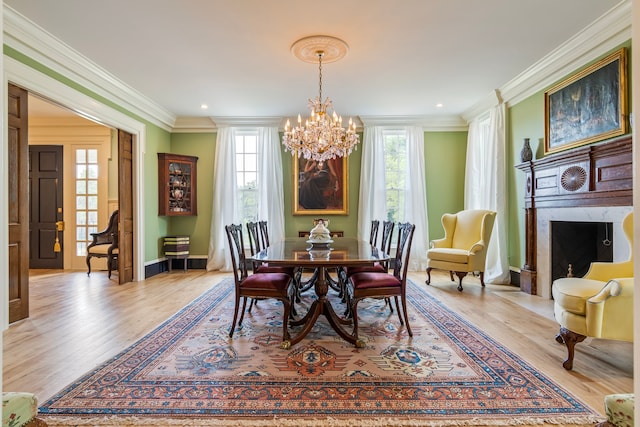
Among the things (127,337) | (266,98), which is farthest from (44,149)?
(127,337)

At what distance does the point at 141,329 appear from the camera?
10.7 feet

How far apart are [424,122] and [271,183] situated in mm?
2957

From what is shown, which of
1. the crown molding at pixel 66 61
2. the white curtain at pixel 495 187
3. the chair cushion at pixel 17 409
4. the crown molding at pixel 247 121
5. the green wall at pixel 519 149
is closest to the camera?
the chair cushion at pixel 17 409

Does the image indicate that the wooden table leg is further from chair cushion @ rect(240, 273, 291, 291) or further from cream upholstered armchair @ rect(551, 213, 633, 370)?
cream upholstered armchair @ rect(551, 213, 633, 370)

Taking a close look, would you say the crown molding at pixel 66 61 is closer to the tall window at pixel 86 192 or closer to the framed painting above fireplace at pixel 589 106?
the tall window at pixel 86 192

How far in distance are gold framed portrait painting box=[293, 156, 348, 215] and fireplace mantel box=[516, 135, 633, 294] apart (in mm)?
2860

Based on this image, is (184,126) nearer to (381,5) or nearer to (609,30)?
(381,5)

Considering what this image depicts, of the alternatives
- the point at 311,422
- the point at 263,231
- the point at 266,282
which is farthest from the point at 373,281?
the point at 263,231

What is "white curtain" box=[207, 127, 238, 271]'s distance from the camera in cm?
644

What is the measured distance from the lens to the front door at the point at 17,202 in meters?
3.41

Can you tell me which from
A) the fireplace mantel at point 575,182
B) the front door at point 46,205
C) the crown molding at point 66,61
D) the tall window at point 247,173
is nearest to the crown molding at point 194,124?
the tall window at point 247,173

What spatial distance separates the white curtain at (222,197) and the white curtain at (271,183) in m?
0.49

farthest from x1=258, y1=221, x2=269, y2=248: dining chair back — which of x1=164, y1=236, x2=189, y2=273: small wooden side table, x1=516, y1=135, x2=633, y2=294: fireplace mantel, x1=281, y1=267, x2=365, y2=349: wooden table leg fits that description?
x1=516, y1=135, x2=633, y2=294: fireplace mantel

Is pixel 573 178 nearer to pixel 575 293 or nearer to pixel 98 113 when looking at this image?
pixel 575 293
